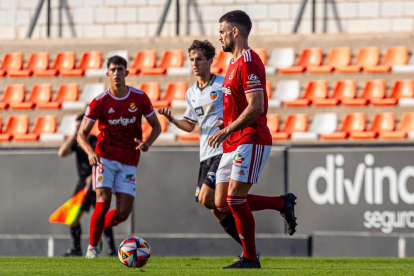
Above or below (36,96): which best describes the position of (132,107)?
below

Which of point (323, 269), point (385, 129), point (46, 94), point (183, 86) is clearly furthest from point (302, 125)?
point (323, 269)

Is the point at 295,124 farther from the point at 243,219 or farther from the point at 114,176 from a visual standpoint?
the point at 243,219

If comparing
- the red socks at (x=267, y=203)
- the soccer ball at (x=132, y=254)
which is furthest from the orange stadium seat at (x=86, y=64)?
the soccer ball at (x=132, y=254)

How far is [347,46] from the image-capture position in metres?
15.7

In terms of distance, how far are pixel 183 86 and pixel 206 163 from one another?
6553 mm

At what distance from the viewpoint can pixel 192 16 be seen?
57.8 ft

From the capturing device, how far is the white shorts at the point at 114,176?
387 inches

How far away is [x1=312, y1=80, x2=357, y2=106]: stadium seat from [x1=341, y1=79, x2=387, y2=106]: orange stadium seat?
13 centimetres

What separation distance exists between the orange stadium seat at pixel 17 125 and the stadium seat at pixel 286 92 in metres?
4.29

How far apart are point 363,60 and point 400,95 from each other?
1049mm

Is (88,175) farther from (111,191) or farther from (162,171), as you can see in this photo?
(111,191)

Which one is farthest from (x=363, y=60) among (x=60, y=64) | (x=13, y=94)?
(x=13, y=94)

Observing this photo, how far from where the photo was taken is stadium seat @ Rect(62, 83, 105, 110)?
16203 mm

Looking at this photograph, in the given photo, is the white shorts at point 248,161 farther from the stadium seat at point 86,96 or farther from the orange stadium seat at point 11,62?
the orange stadium seat at point 11,62
